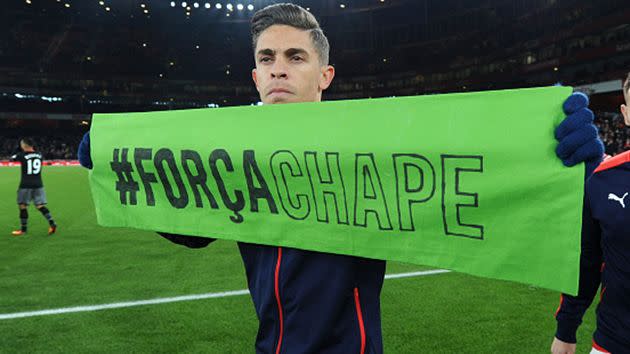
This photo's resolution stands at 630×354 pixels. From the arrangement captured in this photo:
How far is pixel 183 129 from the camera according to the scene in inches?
74.3

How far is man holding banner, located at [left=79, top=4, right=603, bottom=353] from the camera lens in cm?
143

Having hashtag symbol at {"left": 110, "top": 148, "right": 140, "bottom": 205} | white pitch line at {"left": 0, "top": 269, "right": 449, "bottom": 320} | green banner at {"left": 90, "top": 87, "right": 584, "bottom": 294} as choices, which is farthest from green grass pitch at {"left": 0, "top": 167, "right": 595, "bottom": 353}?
green banner at {"left": 90, "top": 87, "right": 584, "bottom": 294}

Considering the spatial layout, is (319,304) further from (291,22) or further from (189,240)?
(291,22)

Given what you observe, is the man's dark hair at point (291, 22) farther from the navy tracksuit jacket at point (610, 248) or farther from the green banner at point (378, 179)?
the navy tracksuit jacket at point (610, 248)

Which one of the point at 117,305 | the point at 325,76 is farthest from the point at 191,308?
the point at 325,76

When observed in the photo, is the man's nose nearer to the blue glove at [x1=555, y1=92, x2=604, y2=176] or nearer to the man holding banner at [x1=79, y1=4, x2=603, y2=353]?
the man holding banner at [x1=79, y1=4, x2=603, y2=353]

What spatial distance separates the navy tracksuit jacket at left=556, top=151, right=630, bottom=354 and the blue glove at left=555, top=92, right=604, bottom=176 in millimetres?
414

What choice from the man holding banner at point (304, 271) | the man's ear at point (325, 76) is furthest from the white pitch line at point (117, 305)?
the man's ear at point (325, 76)

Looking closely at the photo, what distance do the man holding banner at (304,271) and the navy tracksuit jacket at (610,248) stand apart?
55 cm

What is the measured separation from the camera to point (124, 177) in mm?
2006

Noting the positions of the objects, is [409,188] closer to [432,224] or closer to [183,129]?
[432,224]

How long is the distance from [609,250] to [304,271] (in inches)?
44.2

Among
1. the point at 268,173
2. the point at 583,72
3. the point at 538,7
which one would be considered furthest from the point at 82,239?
the point at 538,7

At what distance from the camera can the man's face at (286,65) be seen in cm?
165
